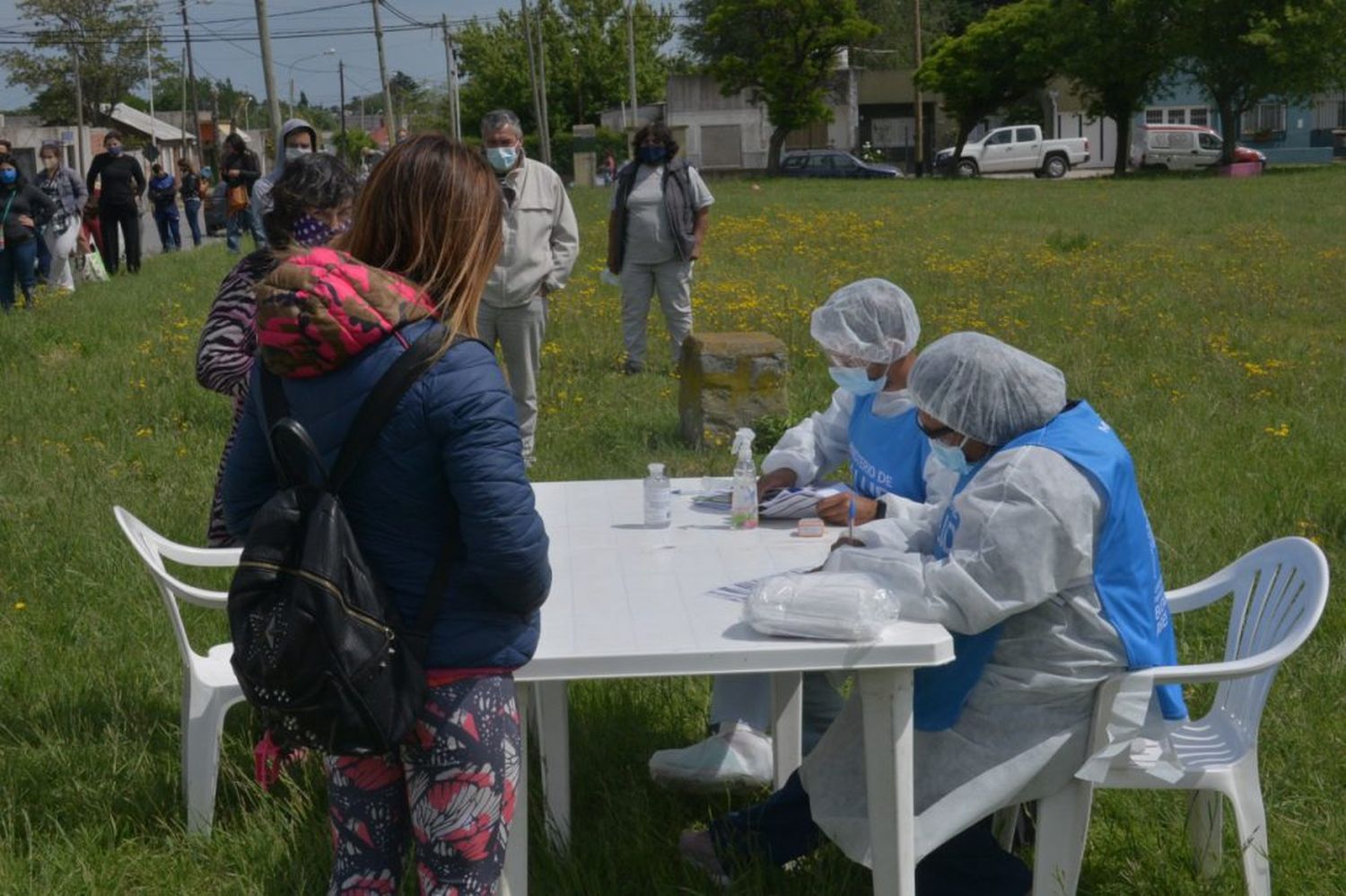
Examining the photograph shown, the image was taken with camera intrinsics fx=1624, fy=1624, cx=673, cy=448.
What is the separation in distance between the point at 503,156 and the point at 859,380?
3.97 meters

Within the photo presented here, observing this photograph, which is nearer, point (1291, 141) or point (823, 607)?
point (823, 607)

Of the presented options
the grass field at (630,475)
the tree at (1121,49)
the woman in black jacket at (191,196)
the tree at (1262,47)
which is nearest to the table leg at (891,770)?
the grass field at (630,475)

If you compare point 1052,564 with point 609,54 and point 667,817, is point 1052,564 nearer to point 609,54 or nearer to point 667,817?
point 667,817

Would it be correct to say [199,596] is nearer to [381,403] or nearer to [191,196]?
[381,403]

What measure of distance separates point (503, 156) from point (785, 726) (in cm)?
441

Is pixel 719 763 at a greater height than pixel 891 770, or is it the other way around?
pixel 891 770

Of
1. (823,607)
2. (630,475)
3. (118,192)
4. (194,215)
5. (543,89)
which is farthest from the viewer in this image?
(543,89)

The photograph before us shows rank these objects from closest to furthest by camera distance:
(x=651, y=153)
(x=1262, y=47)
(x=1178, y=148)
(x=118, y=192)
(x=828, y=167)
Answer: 1. (x=651, y=153)
2. (x=118, y=192)
3. (x=1262, y=47)
4. (x=828, y=167)
5. (x=1178, y=148)

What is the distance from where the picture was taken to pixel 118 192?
60.9ft

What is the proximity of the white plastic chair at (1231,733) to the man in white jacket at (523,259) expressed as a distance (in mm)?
4660

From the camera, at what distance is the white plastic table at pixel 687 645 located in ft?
9.76

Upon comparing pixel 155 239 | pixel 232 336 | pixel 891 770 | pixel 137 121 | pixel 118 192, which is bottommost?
pixel 891 770

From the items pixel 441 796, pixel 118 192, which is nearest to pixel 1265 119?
pixel 118 192

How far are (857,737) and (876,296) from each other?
4.47 ft
